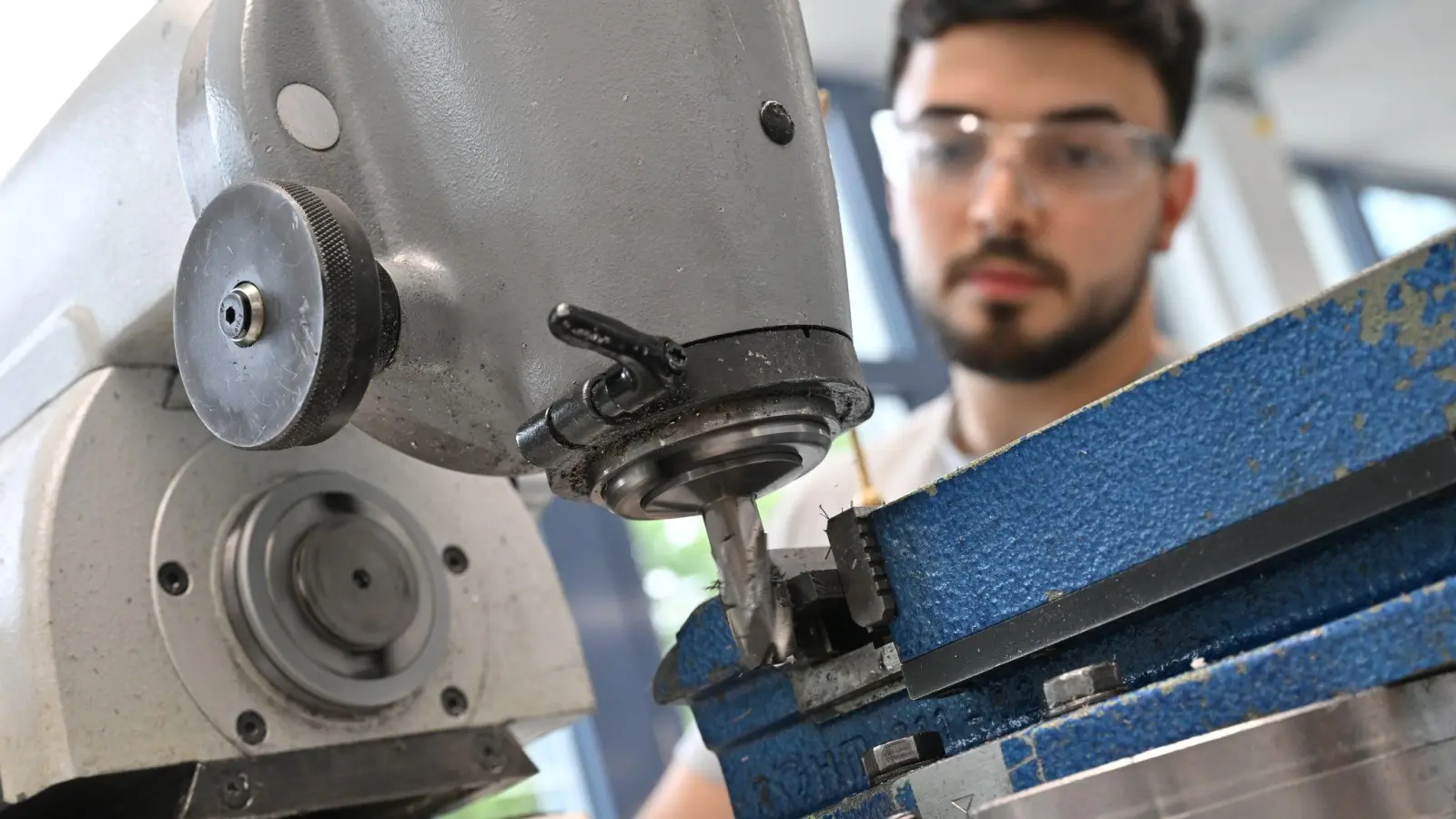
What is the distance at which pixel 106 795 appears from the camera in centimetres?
94

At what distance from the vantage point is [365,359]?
0.74 m

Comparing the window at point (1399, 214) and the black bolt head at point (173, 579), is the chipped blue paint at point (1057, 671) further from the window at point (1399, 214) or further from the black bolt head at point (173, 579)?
the window at point (1399, 214)

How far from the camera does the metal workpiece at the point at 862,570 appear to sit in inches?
31.0

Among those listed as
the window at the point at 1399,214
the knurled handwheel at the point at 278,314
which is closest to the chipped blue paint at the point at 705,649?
the knurled handwheel at the point at 278,314

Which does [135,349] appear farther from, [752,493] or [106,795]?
[752,493]

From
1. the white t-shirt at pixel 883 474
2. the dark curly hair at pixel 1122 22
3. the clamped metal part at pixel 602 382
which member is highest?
the dark curly hair at pixel 1122 22

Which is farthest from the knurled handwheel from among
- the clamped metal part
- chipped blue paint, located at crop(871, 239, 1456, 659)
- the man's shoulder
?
the man's shoulder

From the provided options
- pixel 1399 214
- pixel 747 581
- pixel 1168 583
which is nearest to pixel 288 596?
pixel 747 581

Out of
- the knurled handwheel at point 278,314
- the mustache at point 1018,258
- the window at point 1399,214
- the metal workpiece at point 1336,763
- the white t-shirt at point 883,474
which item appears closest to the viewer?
the metal workpiece at point 1336,763

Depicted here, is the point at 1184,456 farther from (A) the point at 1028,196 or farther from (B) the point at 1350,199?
(B) the point at 1350,199

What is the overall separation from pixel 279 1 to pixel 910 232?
4.93 ft

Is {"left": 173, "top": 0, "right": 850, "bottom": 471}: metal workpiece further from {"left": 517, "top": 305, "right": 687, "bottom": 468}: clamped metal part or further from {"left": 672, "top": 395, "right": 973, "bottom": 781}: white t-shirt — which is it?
{"left": 672, "top": 395, "right": 973, "bottom": 781}: white t-shirt

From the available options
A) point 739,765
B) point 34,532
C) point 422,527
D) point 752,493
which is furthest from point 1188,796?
Result: point 34,532

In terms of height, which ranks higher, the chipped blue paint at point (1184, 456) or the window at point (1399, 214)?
the window at point (1399, 214)
